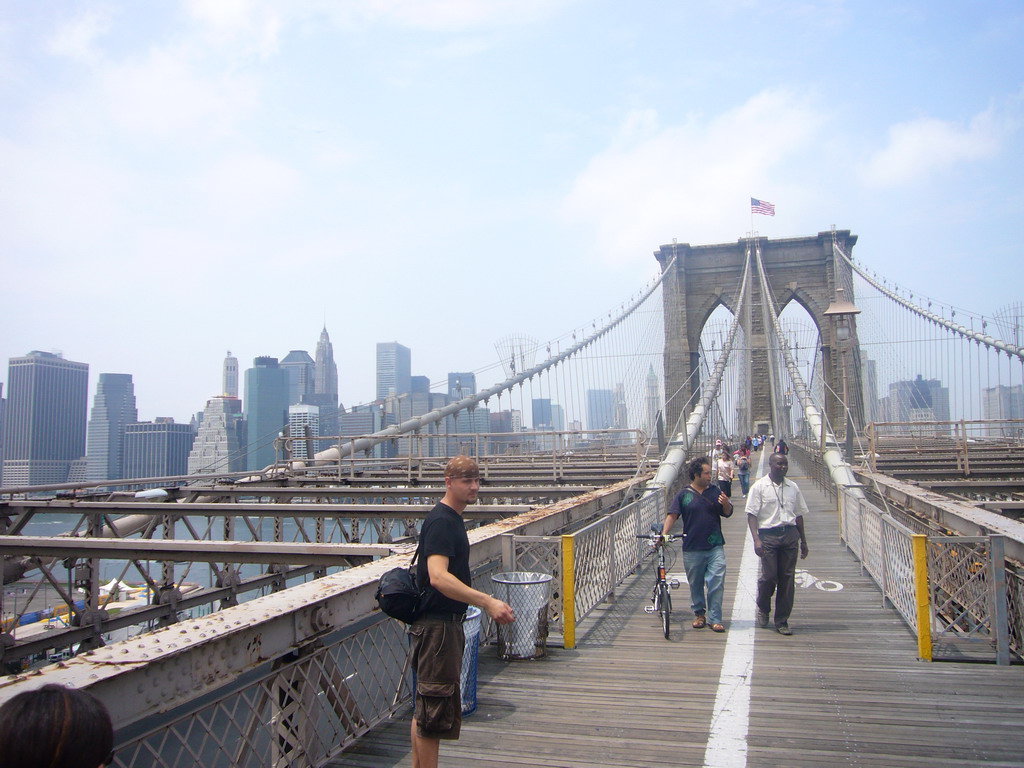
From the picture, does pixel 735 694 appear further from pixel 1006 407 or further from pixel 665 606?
pixel 1006 407

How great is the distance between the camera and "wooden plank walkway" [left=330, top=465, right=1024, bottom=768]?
4.10 metres

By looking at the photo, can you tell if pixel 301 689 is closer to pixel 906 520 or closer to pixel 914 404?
pixel 906 520

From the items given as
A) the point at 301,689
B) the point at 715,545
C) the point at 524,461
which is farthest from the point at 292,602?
the point at 524,461

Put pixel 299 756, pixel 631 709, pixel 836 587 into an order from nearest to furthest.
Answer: pixel 299 756 → pixel 631 709 → pixel 836 587

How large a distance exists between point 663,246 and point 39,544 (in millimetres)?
47411

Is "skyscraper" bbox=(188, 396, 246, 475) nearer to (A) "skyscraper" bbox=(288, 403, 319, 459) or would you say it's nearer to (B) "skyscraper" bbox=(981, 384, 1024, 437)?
(A) "skyscraper" bbox=(288, 403, 319, 459)

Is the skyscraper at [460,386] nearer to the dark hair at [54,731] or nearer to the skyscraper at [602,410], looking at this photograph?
the skyscraper at [602,410]

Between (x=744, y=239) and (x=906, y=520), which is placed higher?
(x=744, y=239)

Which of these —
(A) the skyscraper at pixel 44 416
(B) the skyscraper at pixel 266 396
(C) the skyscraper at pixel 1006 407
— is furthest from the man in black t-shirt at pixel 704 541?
(B) the skyscraper at pixel 266 396

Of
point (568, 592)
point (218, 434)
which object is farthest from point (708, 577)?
point (218, 434)

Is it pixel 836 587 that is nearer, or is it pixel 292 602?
pixel 292 602

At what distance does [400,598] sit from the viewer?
3.40 meters

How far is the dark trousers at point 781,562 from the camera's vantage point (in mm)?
6785

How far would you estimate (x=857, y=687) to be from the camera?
5250 millimetres
